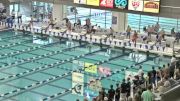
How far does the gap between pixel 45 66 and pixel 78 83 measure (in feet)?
8.27

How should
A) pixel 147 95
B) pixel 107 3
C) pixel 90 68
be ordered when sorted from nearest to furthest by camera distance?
pixel 147 95, pixel 90 68, pixel 107 3

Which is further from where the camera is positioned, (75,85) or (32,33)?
(32,33)

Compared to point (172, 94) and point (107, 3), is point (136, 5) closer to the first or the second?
point (107, 3)

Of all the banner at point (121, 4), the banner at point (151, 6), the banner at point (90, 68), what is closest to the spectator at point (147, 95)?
the banner at point (90, 68)

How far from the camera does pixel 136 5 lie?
61.8ft

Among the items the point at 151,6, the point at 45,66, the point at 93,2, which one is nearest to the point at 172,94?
the point at 45,66

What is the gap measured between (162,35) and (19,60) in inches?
286

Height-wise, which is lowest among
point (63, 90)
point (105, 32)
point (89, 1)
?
point (63, 90)

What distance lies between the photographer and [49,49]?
746 inches

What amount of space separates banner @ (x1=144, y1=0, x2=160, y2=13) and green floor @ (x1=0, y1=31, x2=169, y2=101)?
2.21 meters

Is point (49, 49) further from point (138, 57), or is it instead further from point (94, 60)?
point (138, 57)

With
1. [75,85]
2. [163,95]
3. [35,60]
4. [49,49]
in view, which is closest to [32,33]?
→ [49,49]

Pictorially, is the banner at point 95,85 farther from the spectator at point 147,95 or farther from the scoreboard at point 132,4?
the scoreboard at point 132,4

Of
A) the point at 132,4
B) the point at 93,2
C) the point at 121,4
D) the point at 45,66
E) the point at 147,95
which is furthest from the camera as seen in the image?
the point at 93,2
